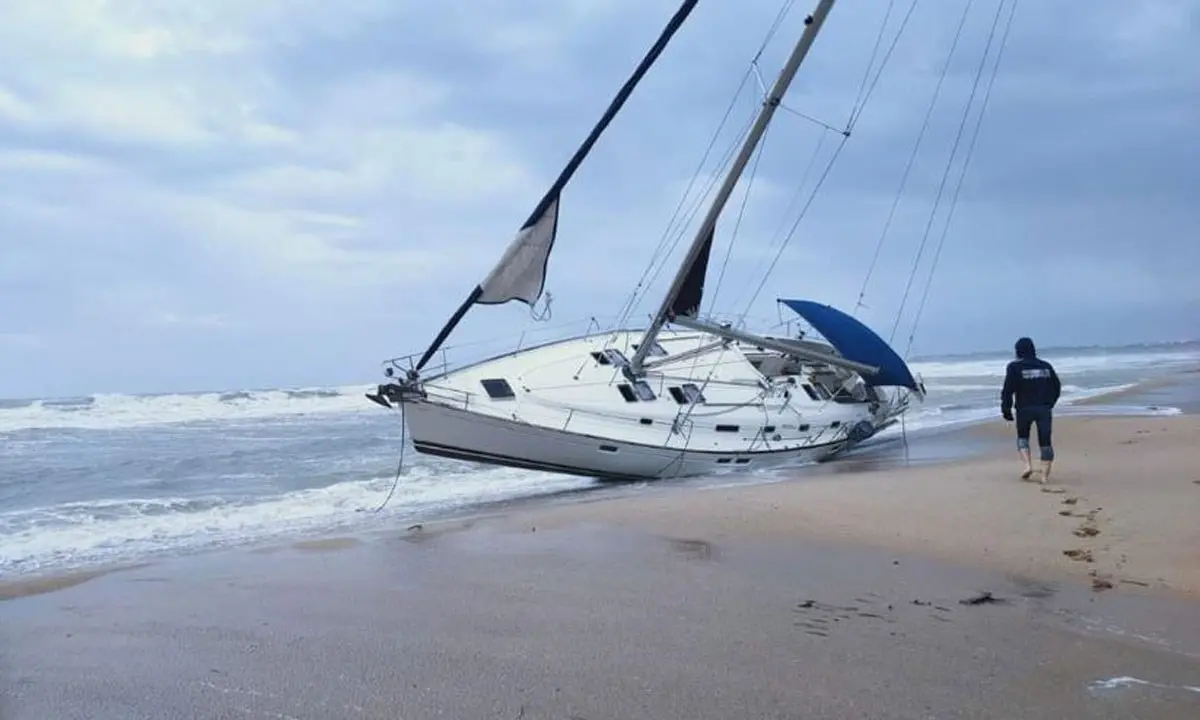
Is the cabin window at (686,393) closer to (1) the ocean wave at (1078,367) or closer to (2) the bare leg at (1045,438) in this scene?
(2) the bare leg at (1045,438)

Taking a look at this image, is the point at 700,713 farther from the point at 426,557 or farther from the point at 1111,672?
the point at 426,557

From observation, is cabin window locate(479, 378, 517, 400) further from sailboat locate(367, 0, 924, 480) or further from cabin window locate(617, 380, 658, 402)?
cabin window locate(617, 380, 658, 402)

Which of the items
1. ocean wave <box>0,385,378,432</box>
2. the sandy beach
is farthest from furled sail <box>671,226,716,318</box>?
ocean wave <box>0,385,378,432</box>

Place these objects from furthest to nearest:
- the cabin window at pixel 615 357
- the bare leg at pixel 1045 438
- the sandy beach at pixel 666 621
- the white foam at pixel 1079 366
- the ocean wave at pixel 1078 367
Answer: the white foam at pixel 1079 366 < the ocean wave at pixel 1078 367 < the cabin window at pixel 615 357 < the bare leg at pixel 1045 438 < the sandy beach at pixel 666 621

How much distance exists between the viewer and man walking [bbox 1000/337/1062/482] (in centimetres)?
1181

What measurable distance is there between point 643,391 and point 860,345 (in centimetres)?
591

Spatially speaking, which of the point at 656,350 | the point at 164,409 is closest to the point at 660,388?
the point at 656,350

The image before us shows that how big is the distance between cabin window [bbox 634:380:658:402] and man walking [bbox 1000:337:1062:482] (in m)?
7.90

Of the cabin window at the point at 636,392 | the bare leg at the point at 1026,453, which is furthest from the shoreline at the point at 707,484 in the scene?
the bare leg at the point at 1026,453

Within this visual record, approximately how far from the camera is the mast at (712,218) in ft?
58.8

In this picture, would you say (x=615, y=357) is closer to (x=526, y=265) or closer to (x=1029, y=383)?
(x=526, y=265)

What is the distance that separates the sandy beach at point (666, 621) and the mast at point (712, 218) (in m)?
9.05

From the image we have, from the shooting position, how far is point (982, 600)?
6.33 metres

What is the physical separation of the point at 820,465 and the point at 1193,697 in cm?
1421
